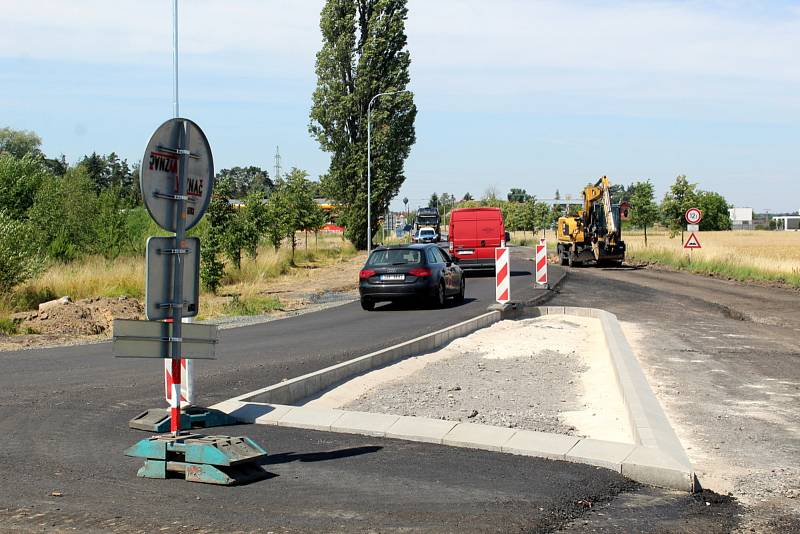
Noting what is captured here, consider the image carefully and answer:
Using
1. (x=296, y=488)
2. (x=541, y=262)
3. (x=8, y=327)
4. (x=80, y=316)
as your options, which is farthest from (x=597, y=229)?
(x=296, y=488)

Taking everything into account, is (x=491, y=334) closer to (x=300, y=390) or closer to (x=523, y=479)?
(x=300, y=390)

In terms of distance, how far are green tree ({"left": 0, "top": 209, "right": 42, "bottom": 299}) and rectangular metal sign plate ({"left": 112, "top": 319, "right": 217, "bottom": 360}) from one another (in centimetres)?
1795

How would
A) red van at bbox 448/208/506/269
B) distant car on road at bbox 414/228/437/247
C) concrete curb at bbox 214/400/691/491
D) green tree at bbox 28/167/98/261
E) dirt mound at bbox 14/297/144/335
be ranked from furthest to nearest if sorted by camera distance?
distant car on road at bbox 414/228/437/247
green tree at bbox 28/167/98/261
red van at bbox 448/208/506/269
dirt mound at bbox 14/297/144/335
concrete curb at bbox 214/400/691/491

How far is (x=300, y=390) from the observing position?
32.6ft

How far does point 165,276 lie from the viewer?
6.46m

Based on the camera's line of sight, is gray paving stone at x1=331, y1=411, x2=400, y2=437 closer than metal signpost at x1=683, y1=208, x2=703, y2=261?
Yes

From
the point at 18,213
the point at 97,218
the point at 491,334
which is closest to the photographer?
the point at 491,334

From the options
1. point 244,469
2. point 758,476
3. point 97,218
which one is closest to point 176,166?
point 244,469

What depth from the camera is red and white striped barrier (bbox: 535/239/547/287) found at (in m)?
24.9

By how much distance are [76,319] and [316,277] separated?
68.7 ft

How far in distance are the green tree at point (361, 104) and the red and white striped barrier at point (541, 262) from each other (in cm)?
2943

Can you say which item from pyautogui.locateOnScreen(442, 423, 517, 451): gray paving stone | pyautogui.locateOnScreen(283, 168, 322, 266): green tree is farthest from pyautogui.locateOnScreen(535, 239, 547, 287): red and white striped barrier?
pyautogui.locateOnScreen(283, 168, 322, 266): green tree

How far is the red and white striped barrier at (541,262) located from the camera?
81.8ft

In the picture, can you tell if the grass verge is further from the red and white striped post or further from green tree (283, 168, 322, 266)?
green tree (283, 168, 322, 266)
